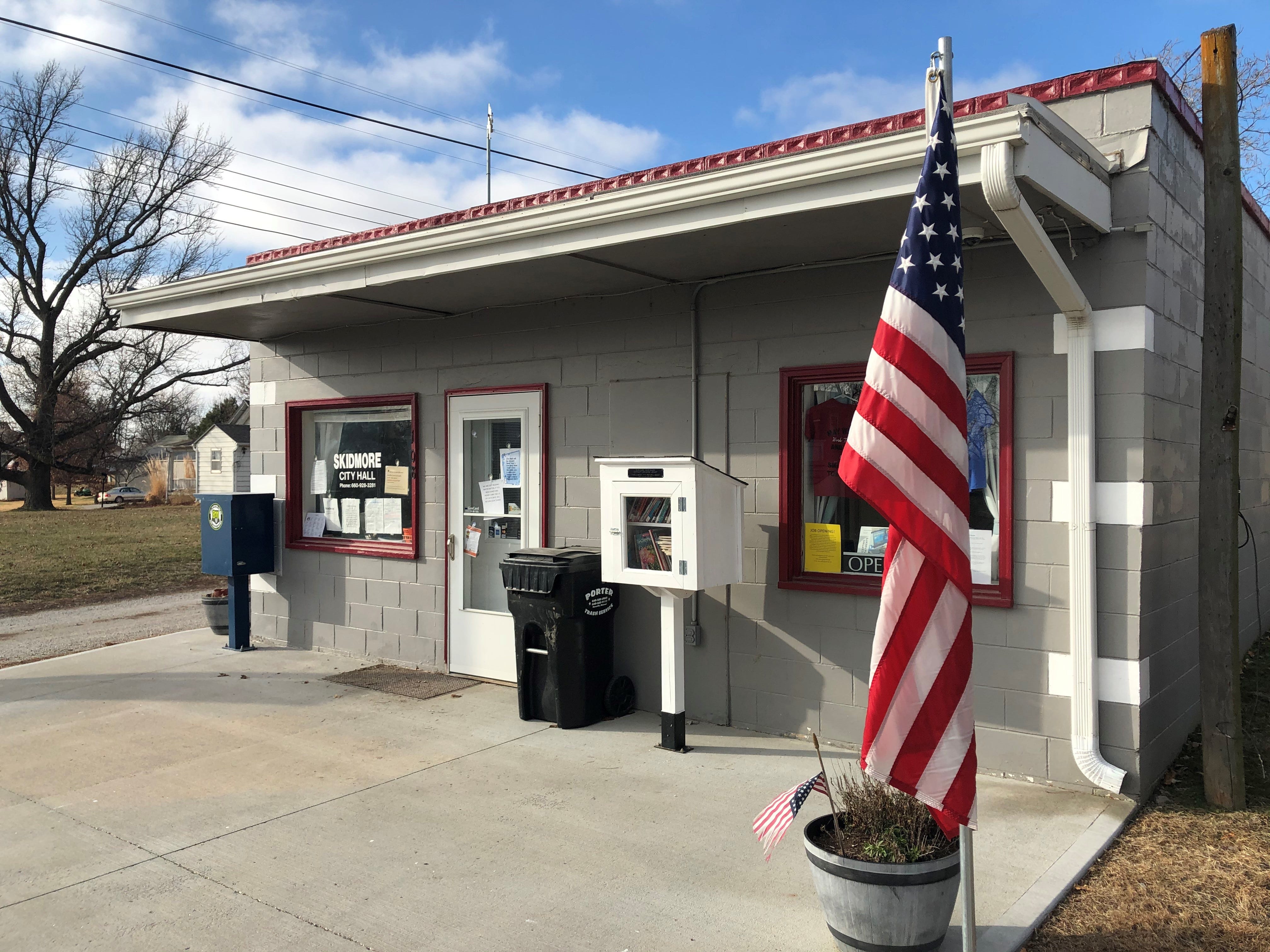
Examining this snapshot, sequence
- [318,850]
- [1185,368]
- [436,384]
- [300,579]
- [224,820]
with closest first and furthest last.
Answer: [318,850] < [224,820] < [1185,368] < [436,384] < [300,579]

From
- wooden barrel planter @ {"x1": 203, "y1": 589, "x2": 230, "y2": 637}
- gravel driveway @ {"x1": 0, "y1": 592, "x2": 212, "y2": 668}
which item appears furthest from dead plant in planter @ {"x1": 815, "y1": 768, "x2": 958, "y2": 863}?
gravel driveway @ {"x1": 0, "y1": 592, "x2": 212, "y2": 668}

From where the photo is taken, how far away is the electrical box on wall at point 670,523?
5555 millimetres

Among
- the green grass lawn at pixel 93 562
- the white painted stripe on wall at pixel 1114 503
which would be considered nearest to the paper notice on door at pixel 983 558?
the white painted stripe on wall at pixel 1114 503

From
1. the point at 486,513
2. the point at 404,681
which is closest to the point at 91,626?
the point at 404,681

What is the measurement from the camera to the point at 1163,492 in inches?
207

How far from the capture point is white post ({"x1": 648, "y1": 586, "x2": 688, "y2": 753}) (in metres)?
5.72

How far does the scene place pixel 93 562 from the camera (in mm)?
17578

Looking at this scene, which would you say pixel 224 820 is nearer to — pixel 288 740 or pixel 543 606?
pixel 288 740

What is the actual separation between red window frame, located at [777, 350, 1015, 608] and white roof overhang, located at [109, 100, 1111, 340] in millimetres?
713

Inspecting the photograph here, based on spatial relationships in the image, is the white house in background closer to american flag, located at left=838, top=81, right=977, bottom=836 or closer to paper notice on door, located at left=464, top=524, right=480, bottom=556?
paper notice on door, located at left=464, top=524, right=480, bottom=556

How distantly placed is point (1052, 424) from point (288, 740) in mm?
4856

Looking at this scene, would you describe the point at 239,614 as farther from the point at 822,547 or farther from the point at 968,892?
the point at 968,892

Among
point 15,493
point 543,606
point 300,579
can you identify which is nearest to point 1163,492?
point 543,606

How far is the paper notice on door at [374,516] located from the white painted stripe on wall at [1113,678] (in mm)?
5522
